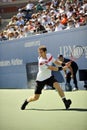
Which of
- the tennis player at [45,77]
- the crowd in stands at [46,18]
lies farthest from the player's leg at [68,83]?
the tennis player at [45,77]

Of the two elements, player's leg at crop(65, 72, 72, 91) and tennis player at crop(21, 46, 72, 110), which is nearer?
tennis player at crop(21, 46, 72, 110)

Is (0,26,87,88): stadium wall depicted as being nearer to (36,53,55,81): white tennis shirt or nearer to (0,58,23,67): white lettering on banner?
(0,58,23,67): white lettering on banner

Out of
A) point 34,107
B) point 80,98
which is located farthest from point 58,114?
point 80,98

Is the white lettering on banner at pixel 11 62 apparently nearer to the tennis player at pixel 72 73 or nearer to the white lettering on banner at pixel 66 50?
the white lettering on banner at pixel 66 50

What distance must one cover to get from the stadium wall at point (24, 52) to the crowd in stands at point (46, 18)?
23 cm

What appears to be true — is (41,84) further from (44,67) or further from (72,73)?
(72,73)

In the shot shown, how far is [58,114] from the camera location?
821 centimetres

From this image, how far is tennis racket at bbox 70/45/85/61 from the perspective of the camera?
42.1 ft

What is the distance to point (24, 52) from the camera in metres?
16.0

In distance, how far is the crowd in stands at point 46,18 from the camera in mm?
13188

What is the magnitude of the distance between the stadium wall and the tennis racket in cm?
18

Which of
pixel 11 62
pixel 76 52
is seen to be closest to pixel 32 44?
pixel 11 62

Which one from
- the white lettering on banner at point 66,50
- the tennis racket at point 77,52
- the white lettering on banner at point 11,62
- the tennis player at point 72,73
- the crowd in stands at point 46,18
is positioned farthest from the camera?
the white lettering on banner at point 11,62

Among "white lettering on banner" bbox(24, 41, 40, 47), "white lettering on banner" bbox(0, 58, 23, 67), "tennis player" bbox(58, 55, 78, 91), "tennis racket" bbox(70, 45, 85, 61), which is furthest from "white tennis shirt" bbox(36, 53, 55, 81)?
"white lettering on banner" bbox(0, 58, 23, 67)
